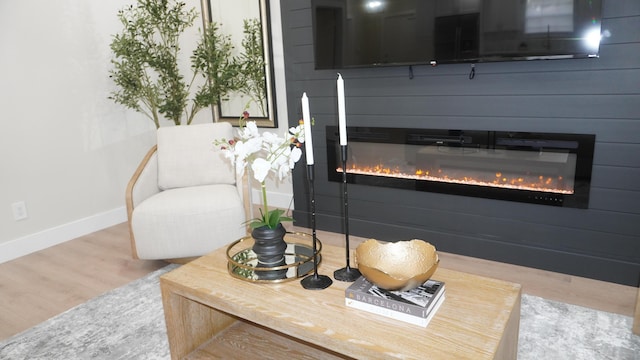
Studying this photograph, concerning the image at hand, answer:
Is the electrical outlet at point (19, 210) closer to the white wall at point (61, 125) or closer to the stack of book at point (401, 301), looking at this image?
the white wall at point (61, 125)

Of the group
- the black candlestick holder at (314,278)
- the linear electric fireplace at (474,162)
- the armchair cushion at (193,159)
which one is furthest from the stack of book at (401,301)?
the armchair cushion at (193,159)

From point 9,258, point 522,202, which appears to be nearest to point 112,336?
point 9,258

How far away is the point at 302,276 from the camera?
1.59 m

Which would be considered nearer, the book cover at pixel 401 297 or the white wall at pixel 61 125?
the book cover at pixel 401 297

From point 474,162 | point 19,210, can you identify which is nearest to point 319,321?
point 474,162

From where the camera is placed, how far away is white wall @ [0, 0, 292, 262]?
10.2 ft

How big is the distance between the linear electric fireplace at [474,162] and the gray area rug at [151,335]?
2.17 feet

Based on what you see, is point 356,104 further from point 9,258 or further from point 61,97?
point 9,258

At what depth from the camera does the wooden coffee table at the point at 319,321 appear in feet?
3.88

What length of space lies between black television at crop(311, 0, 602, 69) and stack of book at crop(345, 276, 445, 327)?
1575mm

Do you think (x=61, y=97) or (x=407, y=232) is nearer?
(x=407, y=232)

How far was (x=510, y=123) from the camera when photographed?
255 cm

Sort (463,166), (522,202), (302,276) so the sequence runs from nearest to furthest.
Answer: (302,276), (522,202), (463,166)

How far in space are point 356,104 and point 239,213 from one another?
43.7 inches
